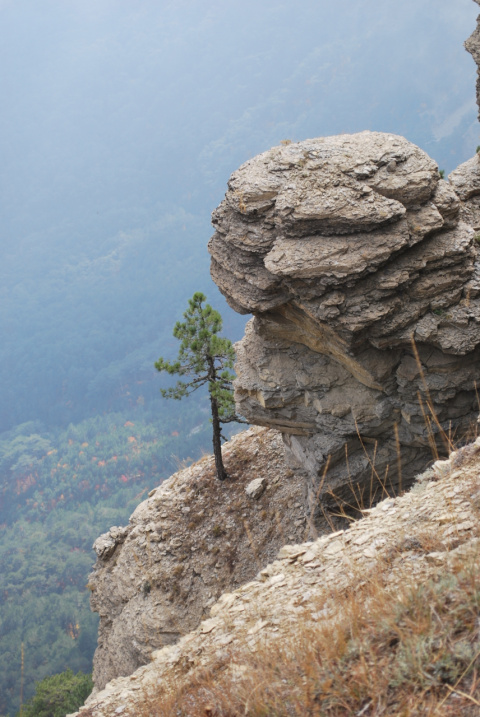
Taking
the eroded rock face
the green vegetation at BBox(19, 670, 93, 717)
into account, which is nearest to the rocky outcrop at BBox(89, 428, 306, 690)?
the eroded rock face

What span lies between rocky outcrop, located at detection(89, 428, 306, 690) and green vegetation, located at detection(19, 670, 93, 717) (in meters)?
9.19

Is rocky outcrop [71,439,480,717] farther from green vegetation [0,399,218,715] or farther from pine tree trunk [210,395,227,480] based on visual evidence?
green vegetation [0,399,218,715]

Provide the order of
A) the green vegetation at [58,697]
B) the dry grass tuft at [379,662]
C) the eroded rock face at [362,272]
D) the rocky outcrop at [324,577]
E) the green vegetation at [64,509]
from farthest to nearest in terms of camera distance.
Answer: the green vegetation at [64,509] < the green vegetation at [58,697] < the eroded rock face at [362,272] < the rocky outcrop at [324,577] < the dry grass tuft at [379,662]

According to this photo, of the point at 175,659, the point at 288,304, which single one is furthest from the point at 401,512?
the point at 288,304

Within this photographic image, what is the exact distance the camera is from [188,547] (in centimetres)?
1848

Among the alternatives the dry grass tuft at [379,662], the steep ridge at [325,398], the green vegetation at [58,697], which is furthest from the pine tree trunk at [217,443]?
the green vegetation at [58,697]

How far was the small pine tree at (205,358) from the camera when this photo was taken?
62.6 ft

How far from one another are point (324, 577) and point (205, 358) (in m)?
13.6

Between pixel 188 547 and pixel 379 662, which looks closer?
pixel 379 662

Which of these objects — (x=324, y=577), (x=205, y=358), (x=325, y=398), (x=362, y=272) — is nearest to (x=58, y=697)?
(x=205, y=358)

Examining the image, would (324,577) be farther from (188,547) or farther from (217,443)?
(217,443)

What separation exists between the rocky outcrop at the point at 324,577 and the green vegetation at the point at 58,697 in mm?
23311

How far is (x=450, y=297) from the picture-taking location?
39.0 ft

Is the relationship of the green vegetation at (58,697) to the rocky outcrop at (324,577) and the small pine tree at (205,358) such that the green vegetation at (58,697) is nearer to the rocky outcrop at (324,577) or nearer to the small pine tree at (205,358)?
the small pine tree at (205,358)
